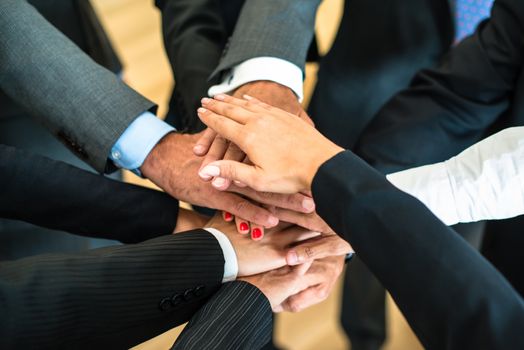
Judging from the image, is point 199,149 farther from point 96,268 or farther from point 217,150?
point 96,268

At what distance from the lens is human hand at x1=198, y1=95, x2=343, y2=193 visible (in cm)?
82

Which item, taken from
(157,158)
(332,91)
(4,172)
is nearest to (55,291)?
(4,172)

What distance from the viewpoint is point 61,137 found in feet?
3.40

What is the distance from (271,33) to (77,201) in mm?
456

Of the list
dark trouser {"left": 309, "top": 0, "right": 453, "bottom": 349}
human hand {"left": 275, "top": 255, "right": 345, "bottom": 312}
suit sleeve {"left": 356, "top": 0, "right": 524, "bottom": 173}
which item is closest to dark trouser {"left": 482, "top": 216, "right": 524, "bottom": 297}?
suit sleeve {"left": 356, "top": 0, "right": 524, "bottom": 173}

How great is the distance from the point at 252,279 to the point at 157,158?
0.25 m

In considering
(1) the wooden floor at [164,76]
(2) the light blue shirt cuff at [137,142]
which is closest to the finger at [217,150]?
(2) the light blue shirt cuff at [137,142]

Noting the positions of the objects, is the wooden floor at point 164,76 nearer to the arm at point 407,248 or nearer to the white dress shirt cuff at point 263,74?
the white dress shirt cuff at point 263,74

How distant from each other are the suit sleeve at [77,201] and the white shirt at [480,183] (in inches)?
15.4

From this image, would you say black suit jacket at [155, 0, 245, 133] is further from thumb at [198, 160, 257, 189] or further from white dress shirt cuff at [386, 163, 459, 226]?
white dress shirt cuff at [386, 163, 459, 226]

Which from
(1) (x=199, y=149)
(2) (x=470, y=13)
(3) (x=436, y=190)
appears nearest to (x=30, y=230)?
(1) (x=199, y=149)

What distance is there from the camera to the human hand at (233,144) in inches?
38.0

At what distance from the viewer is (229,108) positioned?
3.12 ft

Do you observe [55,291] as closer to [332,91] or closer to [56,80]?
[56,80]
